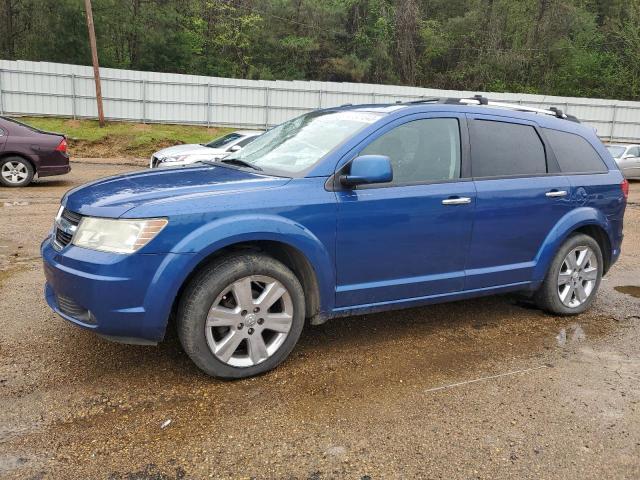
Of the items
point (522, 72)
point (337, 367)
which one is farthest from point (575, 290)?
point (522, 72)

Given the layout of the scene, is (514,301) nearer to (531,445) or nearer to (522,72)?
(531,445)

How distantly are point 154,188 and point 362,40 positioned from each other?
44.7m

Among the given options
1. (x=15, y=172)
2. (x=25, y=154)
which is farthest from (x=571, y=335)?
(x=15, y=172)

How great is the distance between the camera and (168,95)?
24.6 meters

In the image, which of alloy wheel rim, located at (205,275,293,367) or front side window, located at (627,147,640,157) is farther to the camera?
front side window, located at (627,147,640,157)

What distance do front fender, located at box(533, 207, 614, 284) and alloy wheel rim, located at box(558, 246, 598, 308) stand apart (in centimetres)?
23

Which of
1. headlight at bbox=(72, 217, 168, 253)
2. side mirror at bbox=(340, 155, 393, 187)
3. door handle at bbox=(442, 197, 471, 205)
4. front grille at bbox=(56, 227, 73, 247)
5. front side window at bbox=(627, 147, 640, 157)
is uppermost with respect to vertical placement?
side mirror at bbox=(340, 155, 393, 187)

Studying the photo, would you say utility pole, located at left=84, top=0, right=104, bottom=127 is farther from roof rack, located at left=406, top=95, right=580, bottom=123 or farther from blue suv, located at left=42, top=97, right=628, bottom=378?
roof rack, located at left=406, top=95, right=580, bottom=123

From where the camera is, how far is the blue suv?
10.6 feet

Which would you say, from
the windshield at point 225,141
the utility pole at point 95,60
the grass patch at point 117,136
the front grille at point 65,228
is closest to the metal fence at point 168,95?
the grass patch at point 117,136

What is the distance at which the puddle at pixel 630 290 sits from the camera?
5.92m

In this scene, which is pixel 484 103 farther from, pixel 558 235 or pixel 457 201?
pixel 558 235

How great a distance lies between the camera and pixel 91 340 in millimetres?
4035

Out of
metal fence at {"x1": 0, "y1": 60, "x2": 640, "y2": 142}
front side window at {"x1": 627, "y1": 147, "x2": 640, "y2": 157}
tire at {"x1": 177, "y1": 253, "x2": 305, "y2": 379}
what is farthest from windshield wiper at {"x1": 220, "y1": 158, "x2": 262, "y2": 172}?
metal fence at {"x1": 0, "y1": 60, "x2": 640, "y2": 142}
